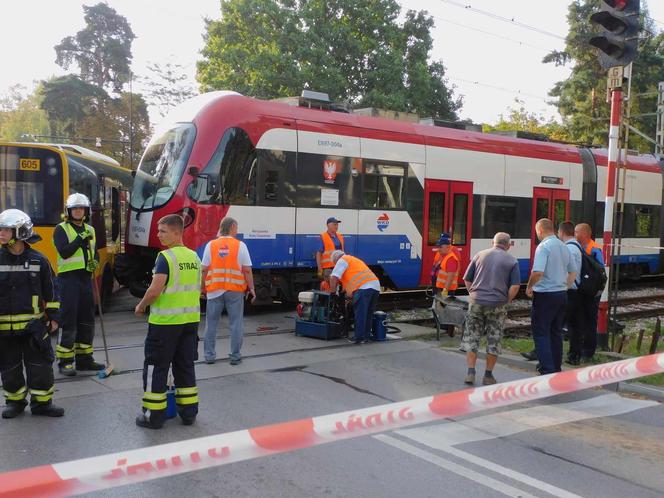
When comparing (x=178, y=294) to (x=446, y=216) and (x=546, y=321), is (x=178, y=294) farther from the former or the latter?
(x=446, y=216)

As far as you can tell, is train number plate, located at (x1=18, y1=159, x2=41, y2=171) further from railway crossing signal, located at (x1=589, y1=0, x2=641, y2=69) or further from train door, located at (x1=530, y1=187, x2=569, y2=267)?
train door, located at (x1=530, y1=187, x2=569, y2=267)

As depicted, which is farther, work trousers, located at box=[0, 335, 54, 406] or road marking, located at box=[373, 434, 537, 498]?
work trousers, located at box=[0, 335, 54, 406]

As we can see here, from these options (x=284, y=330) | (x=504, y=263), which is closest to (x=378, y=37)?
(x=284, y=330)

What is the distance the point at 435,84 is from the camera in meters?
Answer: 34.0

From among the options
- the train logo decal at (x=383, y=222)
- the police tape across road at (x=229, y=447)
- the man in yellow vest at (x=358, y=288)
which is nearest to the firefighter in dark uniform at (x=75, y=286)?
the man in yellow vest at (x=358, y=288)

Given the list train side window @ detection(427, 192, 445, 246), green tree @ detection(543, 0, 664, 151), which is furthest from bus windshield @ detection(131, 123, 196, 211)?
green tree @ detection(543, 0, 664, 151)

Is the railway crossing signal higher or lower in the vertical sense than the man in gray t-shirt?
higher

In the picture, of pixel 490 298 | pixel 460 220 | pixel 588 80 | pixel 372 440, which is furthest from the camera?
pixel 588 80

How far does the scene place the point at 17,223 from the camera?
212 inches

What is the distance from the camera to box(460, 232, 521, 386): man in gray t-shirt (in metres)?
6.94

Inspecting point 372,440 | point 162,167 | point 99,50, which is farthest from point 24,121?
point 372,440

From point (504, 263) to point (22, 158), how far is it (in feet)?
21.3

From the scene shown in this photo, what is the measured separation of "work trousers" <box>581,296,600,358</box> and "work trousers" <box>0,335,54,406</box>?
6.14 meters

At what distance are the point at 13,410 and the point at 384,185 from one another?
328 inches
